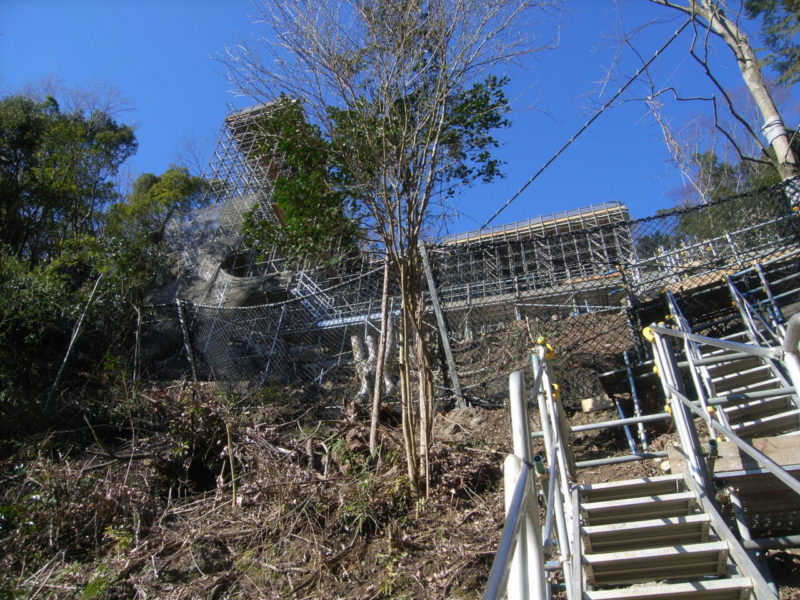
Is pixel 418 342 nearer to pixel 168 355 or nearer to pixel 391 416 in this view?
pixel 391 416

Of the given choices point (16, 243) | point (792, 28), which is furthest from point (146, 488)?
point (16, 243)

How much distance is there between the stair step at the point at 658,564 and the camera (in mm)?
2766

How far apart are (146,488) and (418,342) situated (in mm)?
2959

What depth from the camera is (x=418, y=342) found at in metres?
4.73

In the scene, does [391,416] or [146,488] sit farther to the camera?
[391,416]

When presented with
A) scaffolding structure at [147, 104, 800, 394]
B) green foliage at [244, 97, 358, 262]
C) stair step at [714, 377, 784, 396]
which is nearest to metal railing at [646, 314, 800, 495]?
stair step at [714, 377, 784, 396]

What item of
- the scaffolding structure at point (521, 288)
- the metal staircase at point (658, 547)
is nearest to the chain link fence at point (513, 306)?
the scaffolding structure at point (521, 288)

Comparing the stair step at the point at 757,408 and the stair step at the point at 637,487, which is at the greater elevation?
the stair step at the point at 757,408

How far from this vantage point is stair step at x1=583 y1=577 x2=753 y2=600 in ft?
8.48

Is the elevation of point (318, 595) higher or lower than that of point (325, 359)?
lower

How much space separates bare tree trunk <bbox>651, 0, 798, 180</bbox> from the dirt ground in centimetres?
498

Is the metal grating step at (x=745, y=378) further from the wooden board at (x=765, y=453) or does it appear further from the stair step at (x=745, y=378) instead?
the wooden board at (x=765, y=453)

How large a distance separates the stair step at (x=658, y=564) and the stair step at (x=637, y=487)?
0.50 m

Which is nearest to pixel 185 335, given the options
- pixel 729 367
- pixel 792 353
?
pixel 729 367
